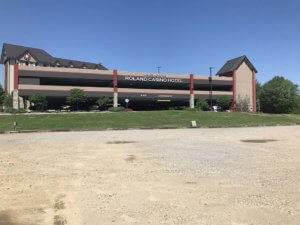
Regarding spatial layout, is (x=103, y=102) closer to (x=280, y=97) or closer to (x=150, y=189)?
(x=280, y=97)

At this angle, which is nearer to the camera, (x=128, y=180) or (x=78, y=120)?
(x=128, y=180)

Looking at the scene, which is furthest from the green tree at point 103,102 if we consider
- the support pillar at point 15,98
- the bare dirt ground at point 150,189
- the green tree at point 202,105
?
the bare dirt ground at point 150,189

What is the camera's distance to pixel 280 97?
111125 mm

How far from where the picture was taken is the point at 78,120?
44906 millimetres

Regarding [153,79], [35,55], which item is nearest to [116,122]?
[153,79]

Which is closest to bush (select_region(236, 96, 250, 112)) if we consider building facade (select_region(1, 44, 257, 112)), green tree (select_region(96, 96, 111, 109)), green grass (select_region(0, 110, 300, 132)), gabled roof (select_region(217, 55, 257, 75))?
building facade (select_region(1, 44, 257, 112))

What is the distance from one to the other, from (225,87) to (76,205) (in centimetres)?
9724

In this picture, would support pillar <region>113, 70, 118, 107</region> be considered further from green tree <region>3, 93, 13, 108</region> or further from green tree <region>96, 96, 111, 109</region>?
green tree <region>3, 93, 13, 108</region>

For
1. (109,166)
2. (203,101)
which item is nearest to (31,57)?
(203,101)

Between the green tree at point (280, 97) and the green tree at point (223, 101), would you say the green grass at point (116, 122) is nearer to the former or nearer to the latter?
the green tree at point (223, 101)

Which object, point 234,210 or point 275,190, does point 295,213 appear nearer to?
point 234,210

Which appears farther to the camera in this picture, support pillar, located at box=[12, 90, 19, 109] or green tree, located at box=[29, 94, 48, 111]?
support pillar, located at box=[12, 90, 19, 109]

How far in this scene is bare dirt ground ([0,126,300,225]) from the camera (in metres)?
6.99

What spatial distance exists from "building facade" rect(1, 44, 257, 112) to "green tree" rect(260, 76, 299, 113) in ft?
38.9
